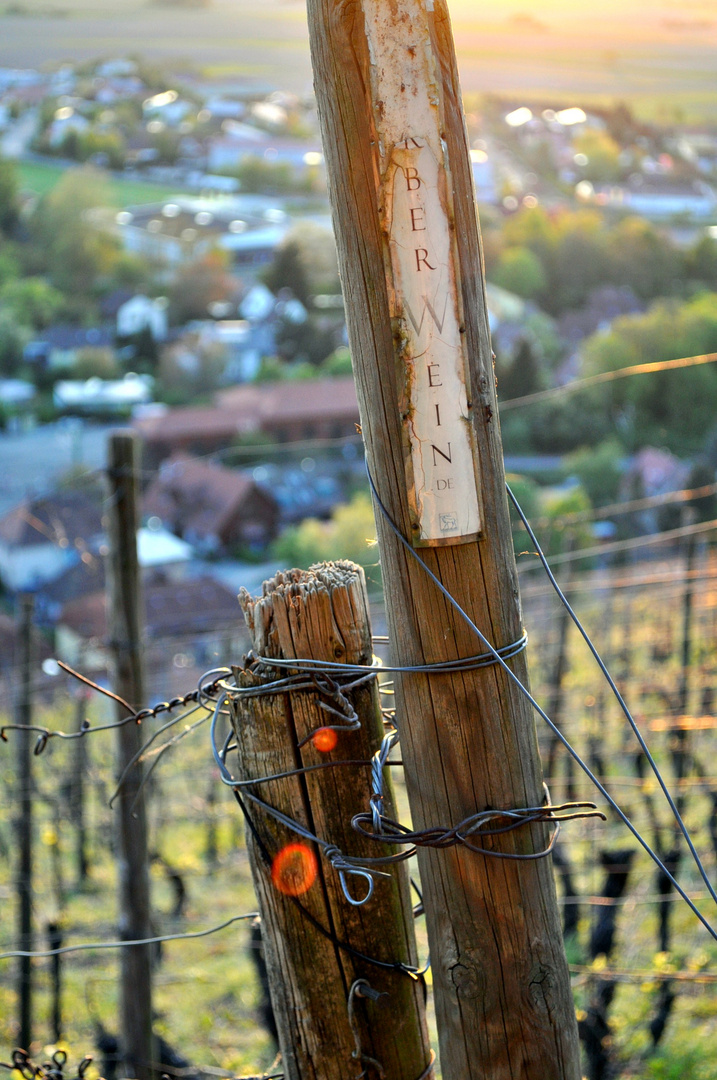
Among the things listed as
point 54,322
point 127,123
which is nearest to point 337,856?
point 54,322

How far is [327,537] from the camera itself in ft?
74.0

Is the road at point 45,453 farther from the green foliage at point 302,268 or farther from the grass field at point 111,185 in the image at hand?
the grass field at point 111,185

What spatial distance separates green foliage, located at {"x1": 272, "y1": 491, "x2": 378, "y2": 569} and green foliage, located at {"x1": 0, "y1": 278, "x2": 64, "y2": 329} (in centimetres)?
2219

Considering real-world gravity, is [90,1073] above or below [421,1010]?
below

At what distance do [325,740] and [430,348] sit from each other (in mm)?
553

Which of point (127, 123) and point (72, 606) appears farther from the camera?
point (127, 123)

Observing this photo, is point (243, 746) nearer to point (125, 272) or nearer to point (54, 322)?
point (54, 322)

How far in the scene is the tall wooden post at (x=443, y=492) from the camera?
107 centimetres

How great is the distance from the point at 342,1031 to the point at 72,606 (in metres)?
17.6

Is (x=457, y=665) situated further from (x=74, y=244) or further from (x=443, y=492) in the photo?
(x=74, y=244)

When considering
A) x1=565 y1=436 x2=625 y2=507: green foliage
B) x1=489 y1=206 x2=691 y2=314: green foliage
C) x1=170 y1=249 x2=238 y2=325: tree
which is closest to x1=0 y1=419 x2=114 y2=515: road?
x1=170 y1=249 x2=238 y2=325: tree

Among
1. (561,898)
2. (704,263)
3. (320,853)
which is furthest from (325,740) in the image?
(704,263)

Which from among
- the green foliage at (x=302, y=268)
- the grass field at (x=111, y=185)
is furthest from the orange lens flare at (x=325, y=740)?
the grass field at (x=111, y=185)

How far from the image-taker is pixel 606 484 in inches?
1070
